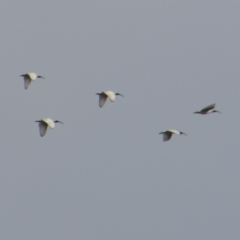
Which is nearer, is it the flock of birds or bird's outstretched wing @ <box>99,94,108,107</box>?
the flock of birds

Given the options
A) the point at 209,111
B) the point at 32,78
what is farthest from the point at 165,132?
the point at 32,78

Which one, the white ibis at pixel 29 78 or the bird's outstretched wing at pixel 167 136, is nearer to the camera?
the white ibis at pixel 29 78

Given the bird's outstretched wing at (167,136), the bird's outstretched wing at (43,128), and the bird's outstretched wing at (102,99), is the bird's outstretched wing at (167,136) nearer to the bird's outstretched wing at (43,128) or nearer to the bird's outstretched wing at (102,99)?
the bird's outstretched wing at (102,99)

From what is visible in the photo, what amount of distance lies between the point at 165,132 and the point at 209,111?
12.8 feet

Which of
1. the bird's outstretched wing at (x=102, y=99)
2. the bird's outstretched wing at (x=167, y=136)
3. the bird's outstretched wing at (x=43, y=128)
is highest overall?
the bird's outstretched wing at (x=102, y=99)

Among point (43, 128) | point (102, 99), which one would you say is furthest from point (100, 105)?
point (43, 128)

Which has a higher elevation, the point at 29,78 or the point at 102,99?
the point at 29,78

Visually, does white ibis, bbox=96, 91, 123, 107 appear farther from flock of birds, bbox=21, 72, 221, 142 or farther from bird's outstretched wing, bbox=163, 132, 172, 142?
bird's outstretched wing, bbox=163, 132, 172, 142

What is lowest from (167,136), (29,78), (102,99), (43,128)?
(43,128)

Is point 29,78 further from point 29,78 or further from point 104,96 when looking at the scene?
point 104,96

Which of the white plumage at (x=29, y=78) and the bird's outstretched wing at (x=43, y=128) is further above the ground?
the white plumage at (x=29, y=78)

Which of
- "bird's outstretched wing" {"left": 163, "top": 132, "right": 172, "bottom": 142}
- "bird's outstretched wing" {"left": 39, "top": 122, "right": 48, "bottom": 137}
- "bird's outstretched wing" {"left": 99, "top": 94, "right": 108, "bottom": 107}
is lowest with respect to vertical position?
"bird's outstretched wing" {"left": 39, "top": 122, "right": 48, "bottom": 137}

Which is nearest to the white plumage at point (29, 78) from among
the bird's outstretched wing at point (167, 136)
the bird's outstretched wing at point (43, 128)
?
the bird's outstretched wing at point (43, 128)

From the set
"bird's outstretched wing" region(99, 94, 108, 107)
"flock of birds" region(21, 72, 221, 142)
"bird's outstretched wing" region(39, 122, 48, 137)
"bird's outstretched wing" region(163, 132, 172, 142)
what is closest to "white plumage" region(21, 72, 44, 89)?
"flock of birds" region(21, 72, 221, 142)
